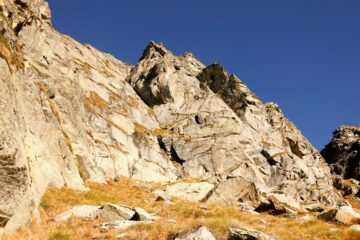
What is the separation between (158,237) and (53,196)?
438 inches

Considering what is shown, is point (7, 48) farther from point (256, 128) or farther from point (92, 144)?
point (256, 128)

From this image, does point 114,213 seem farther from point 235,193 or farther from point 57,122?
point 235,193

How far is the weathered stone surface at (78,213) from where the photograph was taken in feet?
68.7

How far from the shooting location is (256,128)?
94688mm

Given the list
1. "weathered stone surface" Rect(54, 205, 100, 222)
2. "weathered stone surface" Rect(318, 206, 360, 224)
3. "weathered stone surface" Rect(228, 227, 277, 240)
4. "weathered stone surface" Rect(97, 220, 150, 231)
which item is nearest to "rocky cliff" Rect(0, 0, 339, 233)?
"weathered stone surface" Rect(54, 205, 100, 222)

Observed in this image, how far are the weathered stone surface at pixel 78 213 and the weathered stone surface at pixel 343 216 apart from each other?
47.9 ft

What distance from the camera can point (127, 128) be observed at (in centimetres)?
6862

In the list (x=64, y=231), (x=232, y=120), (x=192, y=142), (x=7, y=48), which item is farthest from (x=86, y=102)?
(x=64, y=231)

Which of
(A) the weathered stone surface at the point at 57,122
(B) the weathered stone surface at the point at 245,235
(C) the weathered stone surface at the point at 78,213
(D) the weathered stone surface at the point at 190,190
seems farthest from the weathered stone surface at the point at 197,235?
(D) the weathered stone surface at the point at 190,190

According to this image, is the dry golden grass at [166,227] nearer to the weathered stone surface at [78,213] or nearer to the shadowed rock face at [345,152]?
the weathered stone surface at [78,213]

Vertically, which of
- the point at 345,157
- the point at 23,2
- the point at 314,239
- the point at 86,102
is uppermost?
the point at 345,157

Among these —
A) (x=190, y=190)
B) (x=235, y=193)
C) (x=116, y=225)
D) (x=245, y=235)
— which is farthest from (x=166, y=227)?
(x=190, y=190)

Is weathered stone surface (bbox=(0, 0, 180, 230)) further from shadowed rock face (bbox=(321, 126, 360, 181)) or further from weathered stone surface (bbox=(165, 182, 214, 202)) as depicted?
shadowed rock face (bbox=(321, 126, 360, 181))

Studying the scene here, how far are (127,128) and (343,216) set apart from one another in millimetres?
50064
